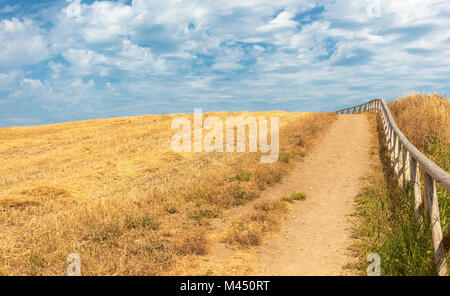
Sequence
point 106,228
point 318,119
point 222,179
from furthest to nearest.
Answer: point 318,119, point 222,179, point 106,228

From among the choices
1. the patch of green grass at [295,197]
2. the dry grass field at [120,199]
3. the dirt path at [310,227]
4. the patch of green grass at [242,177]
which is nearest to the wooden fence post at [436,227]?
the dirt path at [310,227]

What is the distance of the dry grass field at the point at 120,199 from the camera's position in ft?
23.0

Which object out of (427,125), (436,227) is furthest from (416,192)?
(427,125)

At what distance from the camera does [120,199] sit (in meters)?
10.9

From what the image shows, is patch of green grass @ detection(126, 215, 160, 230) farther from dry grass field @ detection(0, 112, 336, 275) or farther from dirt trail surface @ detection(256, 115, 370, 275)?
dirt trail surface @ detection(256, 115, 370, 275)

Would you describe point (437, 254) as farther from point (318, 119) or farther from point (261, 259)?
point (318, 119)

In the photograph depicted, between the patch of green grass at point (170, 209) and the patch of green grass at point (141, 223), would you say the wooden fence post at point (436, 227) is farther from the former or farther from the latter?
the patch of green grass at point (170, 209)

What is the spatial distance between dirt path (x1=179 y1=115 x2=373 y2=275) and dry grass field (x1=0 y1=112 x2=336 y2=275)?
50 cm

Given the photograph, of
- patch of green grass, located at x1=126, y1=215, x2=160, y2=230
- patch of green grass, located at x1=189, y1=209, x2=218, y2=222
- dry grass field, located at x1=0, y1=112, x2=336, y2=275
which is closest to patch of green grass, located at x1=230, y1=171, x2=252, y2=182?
dry grass field, located at x1=0, y1=112, x2=336, y2=275

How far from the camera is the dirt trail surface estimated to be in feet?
22.4

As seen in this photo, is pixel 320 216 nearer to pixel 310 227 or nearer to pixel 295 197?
pixel 310 227
